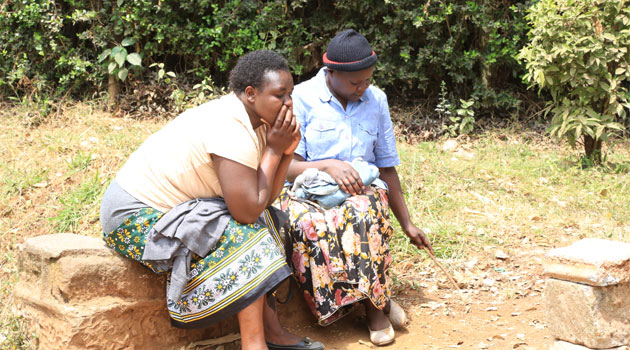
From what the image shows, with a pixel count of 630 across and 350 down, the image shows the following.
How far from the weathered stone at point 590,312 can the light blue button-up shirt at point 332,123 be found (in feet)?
4.28

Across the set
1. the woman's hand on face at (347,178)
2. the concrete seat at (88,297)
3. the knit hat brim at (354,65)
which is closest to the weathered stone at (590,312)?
the woman's hand on face at (347,178)

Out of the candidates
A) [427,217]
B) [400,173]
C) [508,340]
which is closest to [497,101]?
[400,173]

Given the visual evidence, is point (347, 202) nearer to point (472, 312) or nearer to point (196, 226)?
point (196, 226)

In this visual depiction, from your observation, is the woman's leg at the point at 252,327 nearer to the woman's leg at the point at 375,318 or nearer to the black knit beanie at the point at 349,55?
the woman's leg at the point at 375,318

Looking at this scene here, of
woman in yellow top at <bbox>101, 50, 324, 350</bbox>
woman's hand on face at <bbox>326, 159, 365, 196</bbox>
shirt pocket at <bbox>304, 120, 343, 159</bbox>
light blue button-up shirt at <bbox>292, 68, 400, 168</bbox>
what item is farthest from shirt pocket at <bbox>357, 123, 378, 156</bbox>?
woman in yellow top at <bbox>101, 50, 324, 350</bbox>

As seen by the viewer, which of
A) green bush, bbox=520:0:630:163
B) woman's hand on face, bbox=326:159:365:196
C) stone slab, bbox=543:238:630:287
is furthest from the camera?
green bush, bbox=520:0:630:163

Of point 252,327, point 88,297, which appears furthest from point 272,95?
point 88,297

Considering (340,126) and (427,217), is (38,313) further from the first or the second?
(427,217)

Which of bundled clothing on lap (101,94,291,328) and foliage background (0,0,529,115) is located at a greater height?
bundled clothing on lap (101,94,291,328)

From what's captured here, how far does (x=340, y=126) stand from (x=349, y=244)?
761 millimetres

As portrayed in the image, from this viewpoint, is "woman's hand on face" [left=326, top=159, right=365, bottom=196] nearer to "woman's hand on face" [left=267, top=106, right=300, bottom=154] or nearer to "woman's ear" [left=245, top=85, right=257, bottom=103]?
"woman's hand on face" [left=267, top=106, right=300, bottom=154]

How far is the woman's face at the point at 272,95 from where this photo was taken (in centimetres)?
294

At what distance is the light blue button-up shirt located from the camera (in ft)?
12.1

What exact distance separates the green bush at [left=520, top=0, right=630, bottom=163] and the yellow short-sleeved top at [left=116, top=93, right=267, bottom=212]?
4.15 meters
